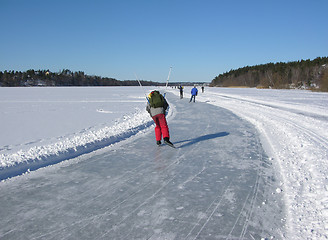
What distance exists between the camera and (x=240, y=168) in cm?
461

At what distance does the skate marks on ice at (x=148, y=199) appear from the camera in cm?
258

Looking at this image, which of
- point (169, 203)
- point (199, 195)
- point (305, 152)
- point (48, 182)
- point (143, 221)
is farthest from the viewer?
point (305, 152)

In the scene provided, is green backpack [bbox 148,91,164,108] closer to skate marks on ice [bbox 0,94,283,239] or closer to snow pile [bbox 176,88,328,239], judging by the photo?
skate marks on ice [bbox 0,94,283,239]

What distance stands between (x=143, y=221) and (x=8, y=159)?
11.6 feet

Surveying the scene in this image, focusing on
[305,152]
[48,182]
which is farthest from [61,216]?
[305,152]

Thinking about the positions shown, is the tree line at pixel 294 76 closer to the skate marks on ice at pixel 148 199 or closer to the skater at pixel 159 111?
the skater at pixel 159 111

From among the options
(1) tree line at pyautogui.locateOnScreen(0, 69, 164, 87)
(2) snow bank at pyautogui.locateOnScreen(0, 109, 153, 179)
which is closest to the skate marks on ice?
(2) snow bank at pyautogui.locateOnScreen(0, 109, 153, 179)

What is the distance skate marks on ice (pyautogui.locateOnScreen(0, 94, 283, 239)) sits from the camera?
2584mm

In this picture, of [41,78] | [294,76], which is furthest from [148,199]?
[41,78]

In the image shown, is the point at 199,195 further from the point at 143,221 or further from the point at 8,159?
the point at 8,159

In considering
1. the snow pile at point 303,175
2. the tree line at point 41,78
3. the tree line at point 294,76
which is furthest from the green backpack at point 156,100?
the tree line at point 41,78

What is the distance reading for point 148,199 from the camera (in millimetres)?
3289

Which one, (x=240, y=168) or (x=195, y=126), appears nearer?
(x=240, y=168)

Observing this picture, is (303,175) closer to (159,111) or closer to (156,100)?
(159,111)
